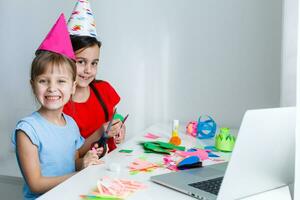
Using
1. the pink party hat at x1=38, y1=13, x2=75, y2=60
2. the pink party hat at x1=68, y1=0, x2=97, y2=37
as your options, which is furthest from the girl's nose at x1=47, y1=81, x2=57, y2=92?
the pink party hat at x1=68, y1=0, x2=97, y2=37

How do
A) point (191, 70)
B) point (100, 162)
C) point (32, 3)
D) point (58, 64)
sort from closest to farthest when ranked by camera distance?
point (100, 162)
point (58, 64)
point (191, 70)
point (32, 3)

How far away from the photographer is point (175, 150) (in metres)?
1.16

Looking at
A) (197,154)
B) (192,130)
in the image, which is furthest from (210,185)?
(192,130)

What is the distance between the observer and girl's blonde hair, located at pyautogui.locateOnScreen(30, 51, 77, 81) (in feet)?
3.72

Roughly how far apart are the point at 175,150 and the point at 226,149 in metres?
0.17

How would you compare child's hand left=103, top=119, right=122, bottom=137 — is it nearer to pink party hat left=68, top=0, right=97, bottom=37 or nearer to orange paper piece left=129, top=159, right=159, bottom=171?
orange paper piece left=129, top=159, right=159, bottom=171

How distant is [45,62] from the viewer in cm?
114

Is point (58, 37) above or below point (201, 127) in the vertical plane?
above

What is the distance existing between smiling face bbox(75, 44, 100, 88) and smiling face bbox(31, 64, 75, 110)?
0.30m

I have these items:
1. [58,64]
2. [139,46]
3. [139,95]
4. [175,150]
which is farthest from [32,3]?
[175,150]

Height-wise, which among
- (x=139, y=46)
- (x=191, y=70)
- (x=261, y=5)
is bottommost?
(x=191, y=70)

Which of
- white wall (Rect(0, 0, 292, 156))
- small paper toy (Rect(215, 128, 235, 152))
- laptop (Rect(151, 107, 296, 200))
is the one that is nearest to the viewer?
laptop (Rect(151, 107, 296, 200))

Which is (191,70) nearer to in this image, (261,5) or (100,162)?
(261,5)

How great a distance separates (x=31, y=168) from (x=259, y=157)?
65 centimetres
